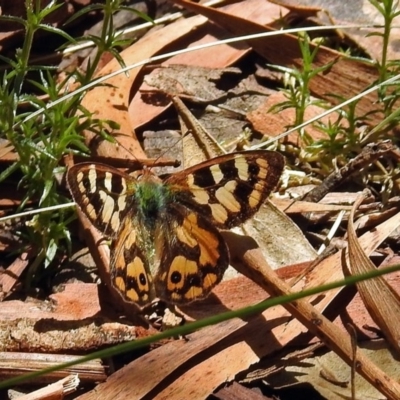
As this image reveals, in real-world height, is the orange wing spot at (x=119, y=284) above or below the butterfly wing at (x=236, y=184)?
below

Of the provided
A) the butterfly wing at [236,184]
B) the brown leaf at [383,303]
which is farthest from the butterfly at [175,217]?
the brown leaf at [383,303]

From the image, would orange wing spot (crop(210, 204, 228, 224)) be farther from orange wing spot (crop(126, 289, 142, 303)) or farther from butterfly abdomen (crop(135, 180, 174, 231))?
orange wing spot (crop(126, 289, 142, 303))

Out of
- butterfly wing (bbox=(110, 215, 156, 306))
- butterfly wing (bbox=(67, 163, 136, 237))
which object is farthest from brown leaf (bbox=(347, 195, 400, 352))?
butterfly wing (bbox=(67, 163, 136, 237))

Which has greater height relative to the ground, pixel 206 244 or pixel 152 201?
pixel 152 201

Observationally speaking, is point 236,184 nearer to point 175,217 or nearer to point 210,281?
point 175,217

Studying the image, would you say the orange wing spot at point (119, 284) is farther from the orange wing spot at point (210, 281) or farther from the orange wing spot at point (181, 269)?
the orange wing spot at point (210, 281)

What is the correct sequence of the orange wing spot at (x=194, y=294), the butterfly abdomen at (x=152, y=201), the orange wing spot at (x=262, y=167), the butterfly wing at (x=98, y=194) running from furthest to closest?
1. the butterfly abdomen at (x=152, y=201)
2. the butterfly wing at (x=98, y=194)
3. the orange wing spot at (x=262, y=167)
4. the orange wing spot at (x=194, y=294)

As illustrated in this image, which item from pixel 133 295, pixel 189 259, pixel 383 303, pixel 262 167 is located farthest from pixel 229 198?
pixel 383 303

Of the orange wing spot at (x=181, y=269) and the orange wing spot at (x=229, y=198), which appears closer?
the orange wing spot at (x=181, y=269)
